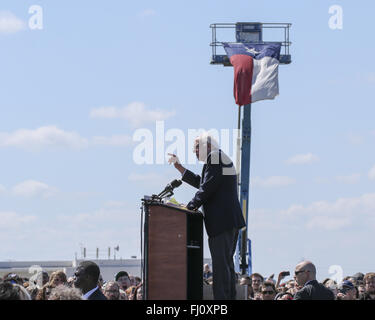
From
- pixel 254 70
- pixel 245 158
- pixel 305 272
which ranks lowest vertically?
pixel 305 272

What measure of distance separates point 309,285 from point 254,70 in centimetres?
2071

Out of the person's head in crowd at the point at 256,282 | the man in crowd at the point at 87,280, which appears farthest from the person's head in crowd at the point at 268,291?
the man in crowd at the point at 87,280

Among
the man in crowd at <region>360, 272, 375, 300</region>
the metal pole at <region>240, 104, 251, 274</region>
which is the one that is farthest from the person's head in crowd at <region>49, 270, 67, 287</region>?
the metal pole at <region>240, 104, 251, 274</region>

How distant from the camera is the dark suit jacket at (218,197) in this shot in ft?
27.7

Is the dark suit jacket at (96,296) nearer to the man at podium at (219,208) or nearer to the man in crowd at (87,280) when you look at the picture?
the man in crowd at (87,280)

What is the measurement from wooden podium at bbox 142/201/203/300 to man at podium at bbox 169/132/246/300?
40 centimetres

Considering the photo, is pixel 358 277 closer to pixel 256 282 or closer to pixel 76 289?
pixel 256 282

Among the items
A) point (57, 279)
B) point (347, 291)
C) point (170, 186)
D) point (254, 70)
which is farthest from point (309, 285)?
point (254, 70)

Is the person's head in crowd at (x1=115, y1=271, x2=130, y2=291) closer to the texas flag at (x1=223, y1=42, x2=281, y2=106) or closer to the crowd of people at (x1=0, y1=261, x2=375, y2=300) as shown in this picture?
the crowd of people at (x1=0, y1=261, x2=375, y2=300)

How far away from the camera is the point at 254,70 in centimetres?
2873

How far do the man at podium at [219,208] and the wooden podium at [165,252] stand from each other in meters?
0.40

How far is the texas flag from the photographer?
27.2 metres
